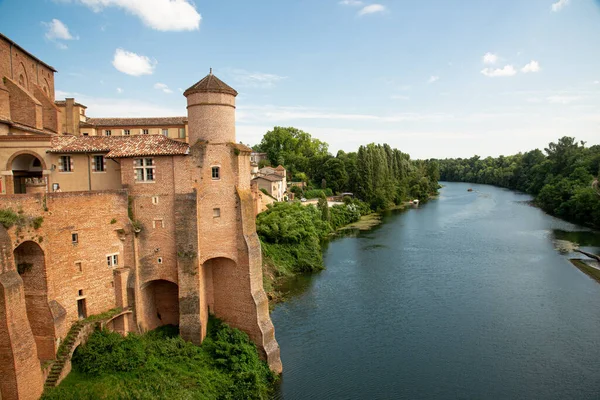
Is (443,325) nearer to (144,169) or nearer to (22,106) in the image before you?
(144,169)

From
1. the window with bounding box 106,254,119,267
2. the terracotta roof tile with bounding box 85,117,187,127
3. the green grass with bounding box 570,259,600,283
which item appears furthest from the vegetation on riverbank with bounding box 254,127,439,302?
the green grass with bounding box 570,259,600,283

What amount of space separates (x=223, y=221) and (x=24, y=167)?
9.31 m

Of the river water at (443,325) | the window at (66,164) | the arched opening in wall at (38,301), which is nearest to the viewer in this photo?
the arched opening in wall at (38,301)

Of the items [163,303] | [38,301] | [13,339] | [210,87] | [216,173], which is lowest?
[163,303]

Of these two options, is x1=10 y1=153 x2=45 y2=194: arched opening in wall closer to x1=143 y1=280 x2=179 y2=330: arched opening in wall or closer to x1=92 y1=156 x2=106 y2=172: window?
x1=92 y1=156 x2=106 y2=172: window

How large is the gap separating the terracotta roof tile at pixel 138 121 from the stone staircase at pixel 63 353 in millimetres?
17450

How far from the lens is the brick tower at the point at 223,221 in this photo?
59.9 feet

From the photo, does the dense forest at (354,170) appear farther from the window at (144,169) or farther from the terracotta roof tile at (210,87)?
the window at (144,169)

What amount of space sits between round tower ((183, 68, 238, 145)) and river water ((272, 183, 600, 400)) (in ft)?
35.8

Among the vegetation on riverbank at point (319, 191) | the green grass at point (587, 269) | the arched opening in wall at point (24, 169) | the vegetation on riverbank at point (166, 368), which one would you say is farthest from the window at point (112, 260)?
the green grass at point (587, 269)

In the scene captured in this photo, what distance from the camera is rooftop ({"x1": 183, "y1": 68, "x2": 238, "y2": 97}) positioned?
18.4 m

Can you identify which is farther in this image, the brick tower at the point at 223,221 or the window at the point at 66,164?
the window at the point at 66,164

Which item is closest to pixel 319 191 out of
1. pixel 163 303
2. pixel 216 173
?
A: pixel 163 303

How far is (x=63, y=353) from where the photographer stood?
48.8 feet
